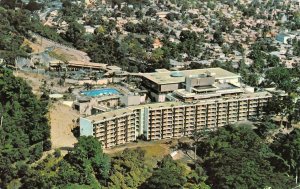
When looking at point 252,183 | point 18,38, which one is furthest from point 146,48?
point 252,183

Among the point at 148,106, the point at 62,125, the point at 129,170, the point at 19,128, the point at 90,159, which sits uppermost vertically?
the point at 148,106

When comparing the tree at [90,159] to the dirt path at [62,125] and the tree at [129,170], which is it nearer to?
the tree at [129,170]

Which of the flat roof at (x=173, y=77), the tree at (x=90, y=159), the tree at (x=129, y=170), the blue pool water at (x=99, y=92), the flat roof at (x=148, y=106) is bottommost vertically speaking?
the tree at (x=129, y=170)

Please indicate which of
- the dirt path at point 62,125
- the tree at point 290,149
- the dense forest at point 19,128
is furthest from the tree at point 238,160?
the dense forest at point 19,128

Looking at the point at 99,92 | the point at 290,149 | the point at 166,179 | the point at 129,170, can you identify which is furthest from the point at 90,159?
the point at 290,149

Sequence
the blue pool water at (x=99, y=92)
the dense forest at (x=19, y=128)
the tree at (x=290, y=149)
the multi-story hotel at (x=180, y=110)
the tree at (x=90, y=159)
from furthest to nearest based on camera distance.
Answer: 1. the blue pool water at (x=99, y=92)
2. the multi-story hotel at (x=180, y=110)
3. the tree at (x=290, y=149)
4. the tree at (x=90, y=159)
5. the dense forest at (x=19, y=128)

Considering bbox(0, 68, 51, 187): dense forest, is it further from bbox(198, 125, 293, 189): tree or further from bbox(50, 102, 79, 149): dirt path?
bbox(198, 125, 293, 189): tree

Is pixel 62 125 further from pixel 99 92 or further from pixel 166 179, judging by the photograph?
pixel 166 179
